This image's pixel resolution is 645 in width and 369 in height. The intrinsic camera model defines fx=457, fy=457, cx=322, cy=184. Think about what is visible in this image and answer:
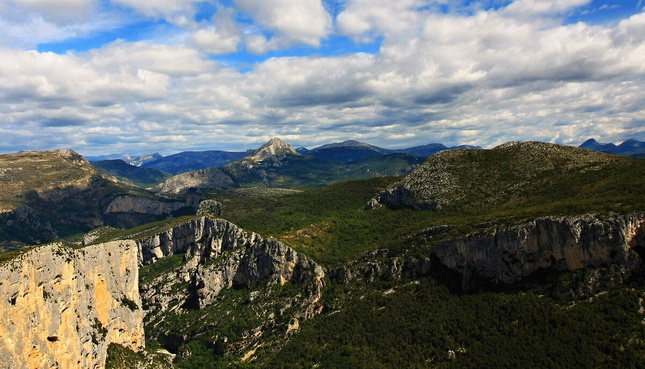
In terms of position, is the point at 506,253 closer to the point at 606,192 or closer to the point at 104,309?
the point at 606,192

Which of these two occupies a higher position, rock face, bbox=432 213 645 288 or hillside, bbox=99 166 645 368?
rock face, bbox=432 213 645 288

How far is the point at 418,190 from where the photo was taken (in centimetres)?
19412

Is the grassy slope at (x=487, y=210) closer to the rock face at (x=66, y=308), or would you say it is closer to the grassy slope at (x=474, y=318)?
the grassy slope at (x=474, y=318)

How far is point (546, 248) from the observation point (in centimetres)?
11750

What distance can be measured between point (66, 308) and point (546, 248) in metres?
114

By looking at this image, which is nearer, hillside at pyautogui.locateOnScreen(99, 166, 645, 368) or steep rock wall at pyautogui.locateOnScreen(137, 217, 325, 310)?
hillside at pyautogui.locateOnScreen(99, 166, 645, 368)

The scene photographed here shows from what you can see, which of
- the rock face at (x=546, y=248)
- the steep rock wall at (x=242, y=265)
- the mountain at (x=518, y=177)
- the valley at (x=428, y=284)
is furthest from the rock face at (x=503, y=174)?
the steep rock wall at (x=242, y=265)

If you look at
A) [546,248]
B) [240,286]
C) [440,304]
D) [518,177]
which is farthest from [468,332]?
[240,286]

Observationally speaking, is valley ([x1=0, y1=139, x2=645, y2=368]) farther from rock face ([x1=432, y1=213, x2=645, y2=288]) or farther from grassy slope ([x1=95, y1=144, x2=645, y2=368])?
grassy slope ([x1=95, y1=144, x2=645, y2=368])

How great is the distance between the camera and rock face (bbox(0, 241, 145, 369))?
270ft

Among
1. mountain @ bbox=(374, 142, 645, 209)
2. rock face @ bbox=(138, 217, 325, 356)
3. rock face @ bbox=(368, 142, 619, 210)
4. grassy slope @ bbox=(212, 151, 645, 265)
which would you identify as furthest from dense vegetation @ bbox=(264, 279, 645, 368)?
rock face @ bbox=(368, 142, 619, 210)

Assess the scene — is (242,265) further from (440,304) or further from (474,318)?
(474,318)

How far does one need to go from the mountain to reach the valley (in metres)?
0.71

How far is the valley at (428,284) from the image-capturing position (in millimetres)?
101688
